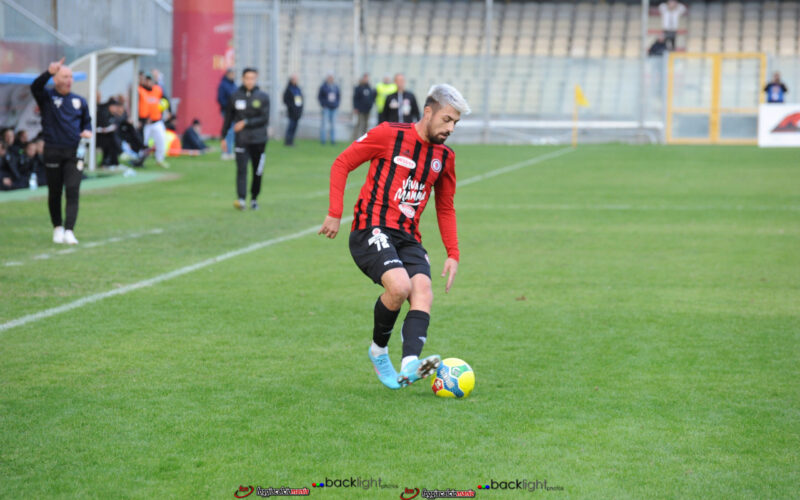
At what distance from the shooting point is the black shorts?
5852 mm

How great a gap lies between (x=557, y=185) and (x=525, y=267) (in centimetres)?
987

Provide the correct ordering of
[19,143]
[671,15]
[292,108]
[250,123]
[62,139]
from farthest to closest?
[671,15] → [292,108] → [19,143] → [250,123] → [62,139]

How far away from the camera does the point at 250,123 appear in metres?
16.0

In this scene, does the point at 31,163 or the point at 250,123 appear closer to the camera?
the point at 250,123

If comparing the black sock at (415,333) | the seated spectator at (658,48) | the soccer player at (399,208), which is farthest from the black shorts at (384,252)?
the seated spectator at (658,48)

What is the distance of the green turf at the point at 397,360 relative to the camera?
182 inches

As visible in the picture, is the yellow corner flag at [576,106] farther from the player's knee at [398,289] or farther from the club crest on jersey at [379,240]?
the player's knee at [398,289]

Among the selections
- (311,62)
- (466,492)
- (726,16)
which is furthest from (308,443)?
(726,16)

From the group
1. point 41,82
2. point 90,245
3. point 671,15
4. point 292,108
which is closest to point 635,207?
point 90,245

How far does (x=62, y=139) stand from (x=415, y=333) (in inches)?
284

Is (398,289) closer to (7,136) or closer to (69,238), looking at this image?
(69,238)

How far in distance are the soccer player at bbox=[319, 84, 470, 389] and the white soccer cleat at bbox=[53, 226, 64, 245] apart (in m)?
6.75

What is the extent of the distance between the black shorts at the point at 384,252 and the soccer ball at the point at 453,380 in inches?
20.6

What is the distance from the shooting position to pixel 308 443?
4.96 metres
